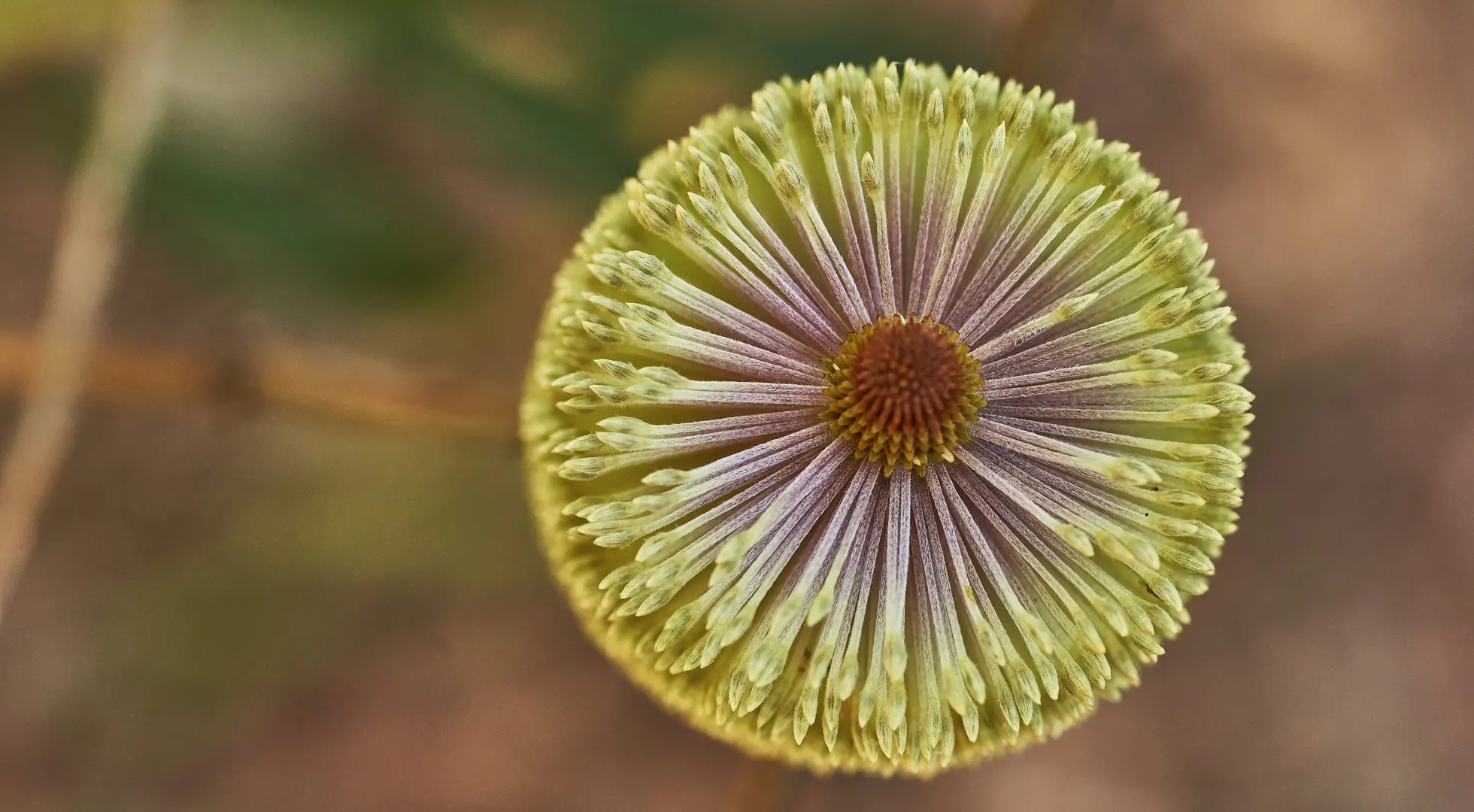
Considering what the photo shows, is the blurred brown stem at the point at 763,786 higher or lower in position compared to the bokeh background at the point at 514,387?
lower

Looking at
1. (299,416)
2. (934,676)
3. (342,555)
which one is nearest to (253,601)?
(342,555)

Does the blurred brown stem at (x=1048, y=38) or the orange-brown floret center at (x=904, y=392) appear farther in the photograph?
the blurred brown stem at (x=1048, y=38)

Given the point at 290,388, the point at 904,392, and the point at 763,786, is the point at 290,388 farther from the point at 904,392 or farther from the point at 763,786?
the point at 904,392

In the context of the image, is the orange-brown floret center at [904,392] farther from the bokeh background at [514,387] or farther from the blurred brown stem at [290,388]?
the bokeh background at [514,387]

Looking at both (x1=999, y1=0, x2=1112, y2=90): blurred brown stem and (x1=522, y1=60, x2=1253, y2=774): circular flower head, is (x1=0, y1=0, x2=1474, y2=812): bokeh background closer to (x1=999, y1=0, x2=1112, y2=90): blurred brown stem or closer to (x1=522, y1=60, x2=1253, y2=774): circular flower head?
(x1=999, y1=0, x2=1112, y2=90): blurred brown stem

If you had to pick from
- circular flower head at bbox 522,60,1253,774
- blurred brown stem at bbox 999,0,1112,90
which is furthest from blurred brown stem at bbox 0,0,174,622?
blurred brown stem at bbox 999,0,1112,90

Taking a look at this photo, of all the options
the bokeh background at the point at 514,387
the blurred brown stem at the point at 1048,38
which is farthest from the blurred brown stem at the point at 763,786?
the blurred brown stem at the point at 1048,38
